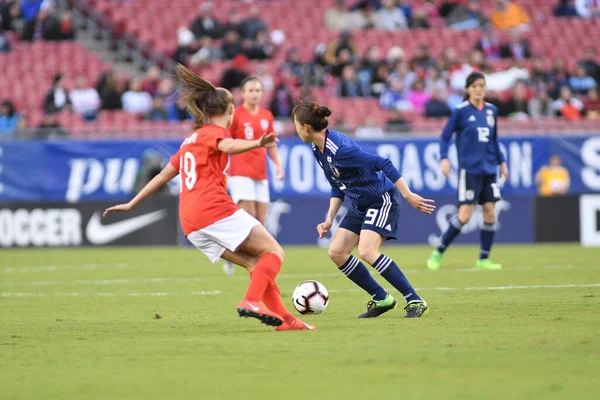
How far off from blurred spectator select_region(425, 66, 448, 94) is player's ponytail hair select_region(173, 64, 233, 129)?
623 inches

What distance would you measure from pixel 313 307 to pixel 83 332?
6.48ft

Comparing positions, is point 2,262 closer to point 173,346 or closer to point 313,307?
point 313,307

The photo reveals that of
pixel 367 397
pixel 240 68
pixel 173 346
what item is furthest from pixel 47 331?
pixel 240 68

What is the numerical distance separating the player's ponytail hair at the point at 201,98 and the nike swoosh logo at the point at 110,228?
44.7ft

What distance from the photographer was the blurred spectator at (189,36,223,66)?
2448cm

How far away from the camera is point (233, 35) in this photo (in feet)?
81.7

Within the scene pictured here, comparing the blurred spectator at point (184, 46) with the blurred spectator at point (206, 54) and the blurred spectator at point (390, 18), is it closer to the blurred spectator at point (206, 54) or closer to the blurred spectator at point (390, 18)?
the blurred spectator at point (206, 54)

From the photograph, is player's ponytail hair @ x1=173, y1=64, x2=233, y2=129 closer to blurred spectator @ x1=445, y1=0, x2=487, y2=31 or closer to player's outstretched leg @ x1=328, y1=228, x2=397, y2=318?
player's outstretched leg @ x1=328, y1=228, x2=397, y2=318

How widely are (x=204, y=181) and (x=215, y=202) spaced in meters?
0.19

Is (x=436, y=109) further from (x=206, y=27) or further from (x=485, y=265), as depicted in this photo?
(x=485, y=265)

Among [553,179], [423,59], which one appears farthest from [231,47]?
[553,179]

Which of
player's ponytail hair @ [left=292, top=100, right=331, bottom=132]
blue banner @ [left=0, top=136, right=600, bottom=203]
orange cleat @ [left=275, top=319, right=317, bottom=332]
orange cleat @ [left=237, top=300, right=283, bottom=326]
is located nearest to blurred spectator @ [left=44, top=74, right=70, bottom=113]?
blue banner @ [left=0, top=136, right=600, bottom=203]

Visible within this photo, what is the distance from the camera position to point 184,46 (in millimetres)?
24938

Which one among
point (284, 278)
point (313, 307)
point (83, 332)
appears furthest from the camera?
point (284, 278)
